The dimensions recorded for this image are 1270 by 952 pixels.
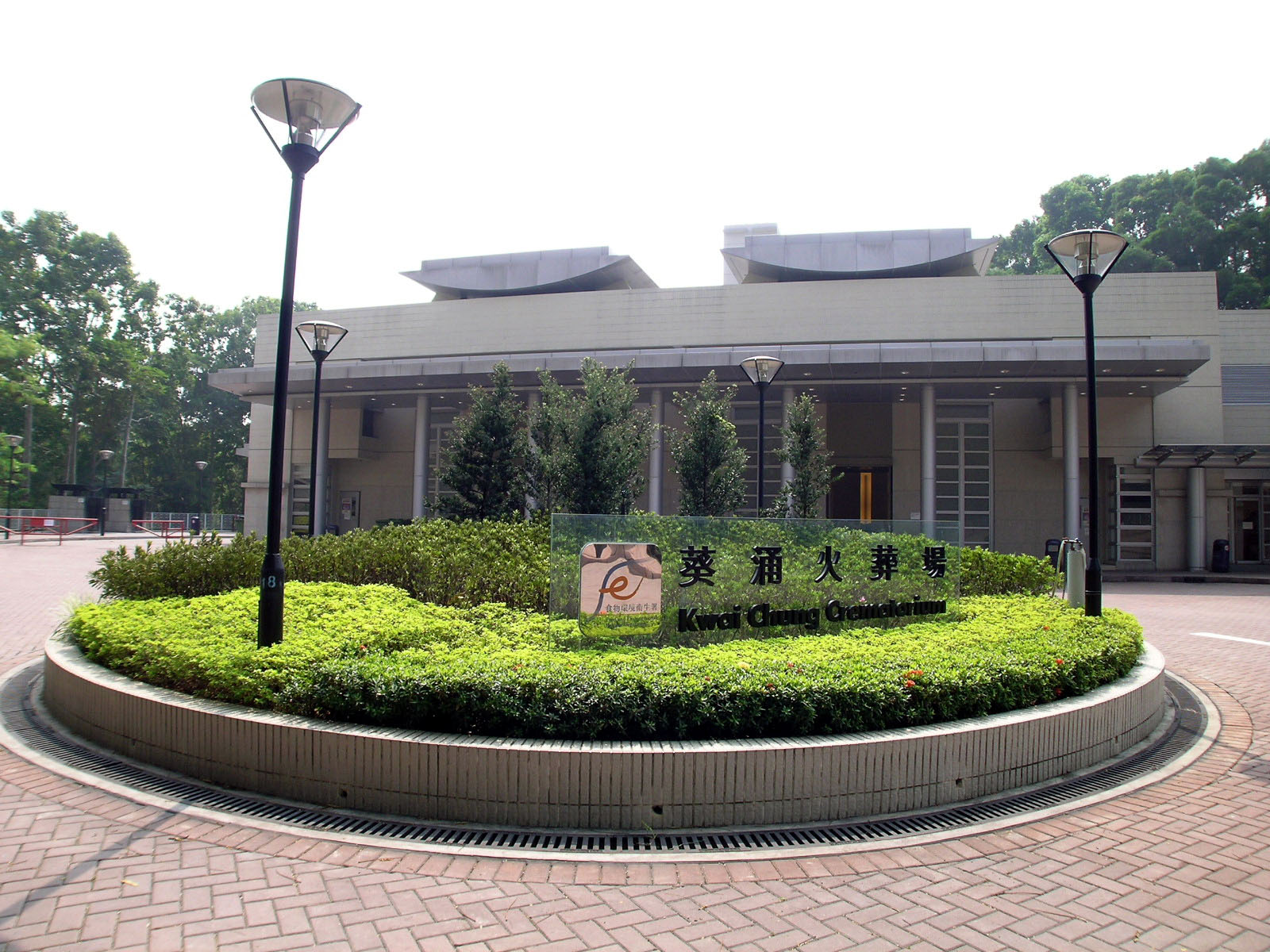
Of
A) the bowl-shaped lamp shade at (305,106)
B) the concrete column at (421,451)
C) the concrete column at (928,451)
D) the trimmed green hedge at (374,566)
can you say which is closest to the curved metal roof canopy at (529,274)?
the concrete column at (421,451)

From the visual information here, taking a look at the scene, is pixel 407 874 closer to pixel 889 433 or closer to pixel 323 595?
pixel 323 595

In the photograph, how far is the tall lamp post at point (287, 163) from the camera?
6309 mm

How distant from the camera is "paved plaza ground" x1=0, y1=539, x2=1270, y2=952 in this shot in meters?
3.35

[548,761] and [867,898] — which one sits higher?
[548,761]

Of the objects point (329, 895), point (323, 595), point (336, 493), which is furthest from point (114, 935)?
point (336, 493)

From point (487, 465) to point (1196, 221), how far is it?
50.7 metres

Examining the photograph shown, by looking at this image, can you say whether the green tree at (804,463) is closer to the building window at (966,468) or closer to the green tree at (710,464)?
the green tree at (710,464)

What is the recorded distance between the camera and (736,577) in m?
7.41

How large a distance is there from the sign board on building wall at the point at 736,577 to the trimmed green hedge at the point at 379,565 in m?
2.26

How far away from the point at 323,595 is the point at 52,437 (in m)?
61.9

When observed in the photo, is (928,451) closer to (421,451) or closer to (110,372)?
(421,451)

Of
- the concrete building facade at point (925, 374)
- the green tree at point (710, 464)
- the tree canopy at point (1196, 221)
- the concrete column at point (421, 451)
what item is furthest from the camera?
the tree canopy at point (1196, 221)

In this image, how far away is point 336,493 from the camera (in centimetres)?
3212

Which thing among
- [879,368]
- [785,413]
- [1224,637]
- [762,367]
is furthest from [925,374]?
[1224,637]
